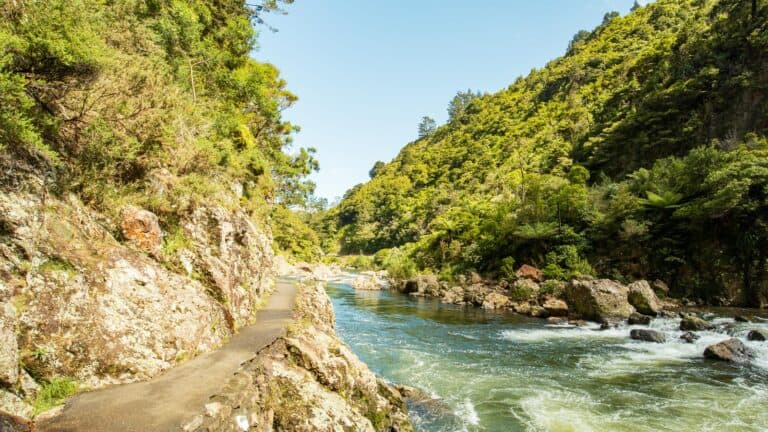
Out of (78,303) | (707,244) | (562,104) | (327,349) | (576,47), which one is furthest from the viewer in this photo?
(576,47)

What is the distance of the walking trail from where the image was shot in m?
4.38

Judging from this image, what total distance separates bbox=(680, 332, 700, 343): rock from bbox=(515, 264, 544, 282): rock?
563 inches

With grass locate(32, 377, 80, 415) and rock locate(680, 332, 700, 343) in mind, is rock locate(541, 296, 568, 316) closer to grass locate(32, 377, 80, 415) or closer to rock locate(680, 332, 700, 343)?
rock locate(680, 332, 700, 343)

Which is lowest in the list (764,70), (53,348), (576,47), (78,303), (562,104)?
(53,348)

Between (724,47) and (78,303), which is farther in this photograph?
(724,47)

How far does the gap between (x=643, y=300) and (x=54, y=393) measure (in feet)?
86.2

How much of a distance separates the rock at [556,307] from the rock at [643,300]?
363cm

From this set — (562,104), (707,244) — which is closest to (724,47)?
(707,244)

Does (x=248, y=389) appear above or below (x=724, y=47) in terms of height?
below

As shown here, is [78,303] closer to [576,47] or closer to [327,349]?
[327,349]

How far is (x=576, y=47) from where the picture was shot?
102 metres

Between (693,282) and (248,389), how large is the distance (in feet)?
101

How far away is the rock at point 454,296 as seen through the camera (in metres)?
32.3

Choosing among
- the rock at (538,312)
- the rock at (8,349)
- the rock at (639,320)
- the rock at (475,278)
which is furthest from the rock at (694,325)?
the rock at (8,349)
